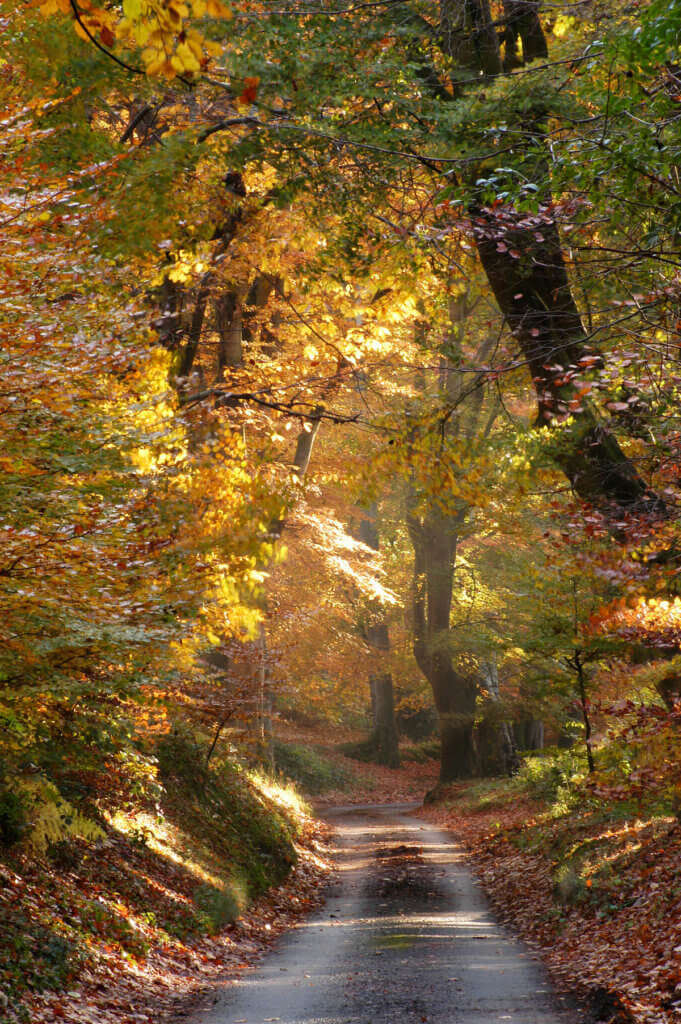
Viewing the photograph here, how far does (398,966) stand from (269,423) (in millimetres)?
10449

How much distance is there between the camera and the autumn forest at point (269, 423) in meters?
6.26

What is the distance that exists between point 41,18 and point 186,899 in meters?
9.23

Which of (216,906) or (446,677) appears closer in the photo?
(216,906)

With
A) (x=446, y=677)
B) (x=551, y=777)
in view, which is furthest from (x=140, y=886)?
(x=446, y=677)

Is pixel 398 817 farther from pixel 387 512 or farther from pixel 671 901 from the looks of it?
pixel 671 901

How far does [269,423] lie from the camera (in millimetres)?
16859

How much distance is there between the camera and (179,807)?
12.1 m

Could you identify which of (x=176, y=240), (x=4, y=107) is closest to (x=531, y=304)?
(x=176, y=240)

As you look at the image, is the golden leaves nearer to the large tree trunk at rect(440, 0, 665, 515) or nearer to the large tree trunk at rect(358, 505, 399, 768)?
the large tree trunk at rect(440, 0, 665, 515)

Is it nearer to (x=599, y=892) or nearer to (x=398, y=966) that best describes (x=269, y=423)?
(x=599, y=892)

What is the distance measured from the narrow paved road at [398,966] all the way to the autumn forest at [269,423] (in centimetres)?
48

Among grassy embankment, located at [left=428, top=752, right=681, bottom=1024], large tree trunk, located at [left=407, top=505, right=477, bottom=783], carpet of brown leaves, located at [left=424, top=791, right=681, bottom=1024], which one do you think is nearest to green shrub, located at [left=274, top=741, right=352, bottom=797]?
large tree trunk, located at [left=407, top=505, right=477, bottom=783]

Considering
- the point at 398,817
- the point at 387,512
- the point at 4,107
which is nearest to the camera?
the point at 4,107

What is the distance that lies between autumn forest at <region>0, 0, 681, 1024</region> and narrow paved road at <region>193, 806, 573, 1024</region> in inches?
18.9
